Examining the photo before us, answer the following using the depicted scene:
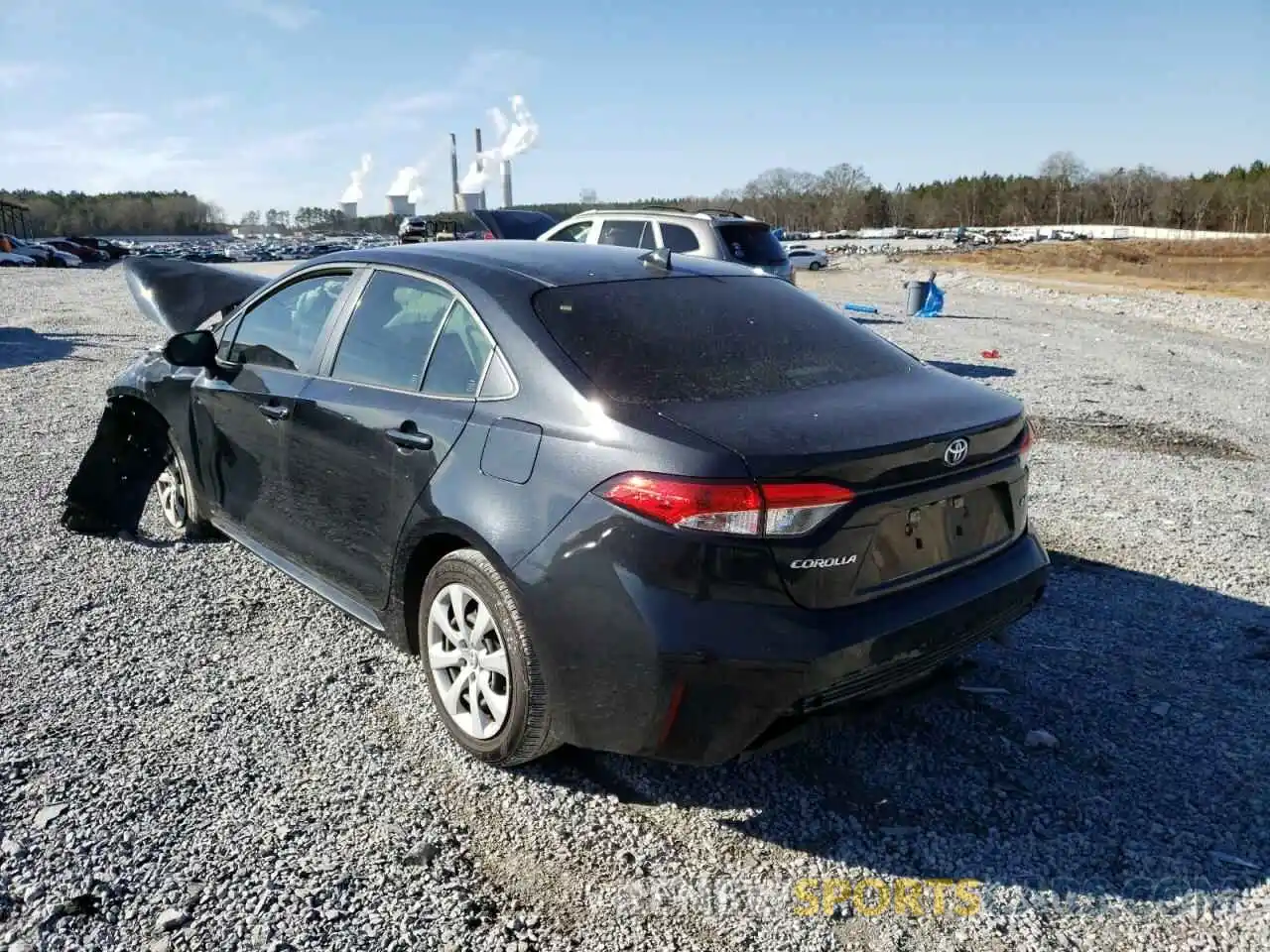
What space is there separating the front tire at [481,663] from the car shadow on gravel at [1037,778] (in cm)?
25

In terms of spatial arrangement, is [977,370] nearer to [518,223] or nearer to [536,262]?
[518,223]

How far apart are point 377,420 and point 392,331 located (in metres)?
0.39

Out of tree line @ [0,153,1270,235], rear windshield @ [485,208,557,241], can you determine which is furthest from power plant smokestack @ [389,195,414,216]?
rear windshield @ [485,208,557,241]

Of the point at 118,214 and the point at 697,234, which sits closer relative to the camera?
the point at 697,234

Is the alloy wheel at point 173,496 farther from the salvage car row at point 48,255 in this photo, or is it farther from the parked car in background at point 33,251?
the parked car in background at point 33,251

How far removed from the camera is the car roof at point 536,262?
334 cm

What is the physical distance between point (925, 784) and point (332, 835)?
A: 1.85m

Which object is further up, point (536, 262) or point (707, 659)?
point (536, 262)

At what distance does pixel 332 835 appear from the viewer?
2719mm

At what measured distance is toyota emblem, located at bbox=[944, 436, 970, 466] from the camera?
274 centimetres

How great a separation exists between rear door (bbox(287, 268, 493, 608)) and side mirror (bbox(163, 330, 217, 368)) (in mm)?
883

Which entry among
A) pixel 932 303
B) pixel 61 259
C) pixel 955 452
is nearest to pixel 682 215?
pixel 955 452

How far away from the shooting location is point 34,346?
43.3ft

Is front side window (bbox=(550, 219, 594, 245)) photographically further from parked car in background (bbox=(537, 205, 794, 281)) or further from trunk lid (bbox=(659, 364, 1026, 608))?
trunk lid (bbox=(659, 364, 1026, 608))
